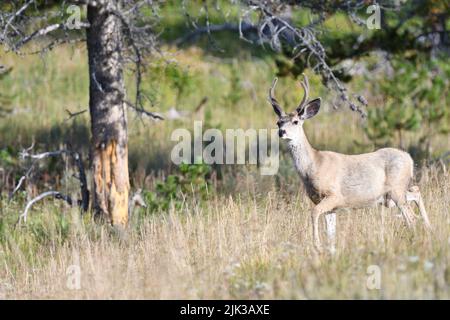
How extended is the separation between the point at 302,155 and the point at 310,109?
498mm

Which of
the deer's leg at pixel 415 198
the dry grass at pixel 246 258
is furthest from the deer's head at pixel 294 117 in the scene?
the deer's leg at pixel 415 198

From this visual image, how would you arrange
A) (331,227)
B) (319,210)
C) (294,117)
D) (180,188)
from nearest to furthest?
(319,210), (331,227), (294,117), (180,188)

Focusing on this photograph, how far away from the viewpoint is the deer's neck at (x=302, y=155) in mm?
8711

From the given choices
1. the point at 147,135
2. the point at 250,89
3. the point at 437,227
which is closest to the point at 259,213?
the point at 437,227

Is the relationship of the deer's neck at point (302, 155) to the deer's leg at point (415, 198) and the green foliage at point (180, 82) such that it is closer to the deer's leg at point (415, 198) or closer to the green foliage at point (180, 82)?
the deer's leg at point (415, 198)

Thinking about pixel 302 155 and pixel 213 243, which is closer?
pixel 213 243

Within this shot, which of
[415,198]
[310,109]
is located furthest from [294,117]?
[415,198]

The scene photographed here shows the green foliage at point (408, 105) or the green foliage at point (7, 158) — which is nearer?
the green foliage at point (7, 158)

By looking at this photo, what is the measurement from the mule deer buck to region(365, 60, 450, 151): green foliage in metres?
5.80

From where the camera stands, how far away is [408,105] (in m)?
15.0

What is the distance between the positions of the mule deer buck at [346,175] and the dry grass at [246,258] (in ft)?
0.67

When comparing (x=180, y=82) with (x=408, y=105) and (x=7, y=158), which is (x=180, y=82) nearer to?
(x=408, y=105)
